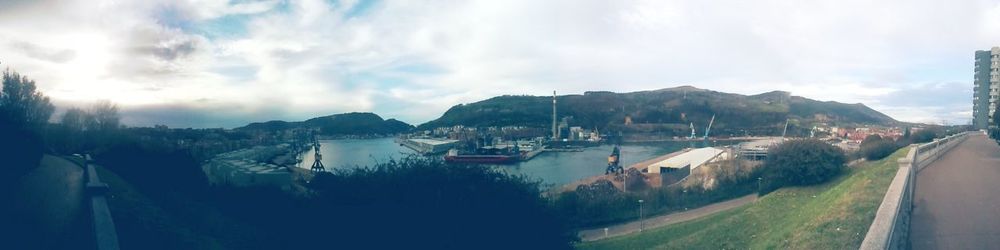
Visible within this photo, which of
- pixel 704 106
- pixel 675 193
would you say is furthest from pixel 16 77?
pixel 704 106

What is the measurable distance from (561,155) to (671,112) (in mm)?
7441

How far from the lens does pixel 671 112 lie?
37.9m

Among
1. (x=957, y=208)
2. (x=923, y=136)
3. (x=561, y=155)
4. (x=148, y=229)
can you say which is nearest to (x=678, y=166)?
(x=923, y=136)

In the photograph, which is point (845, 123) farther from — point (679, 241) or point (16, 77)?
point (16, 77)

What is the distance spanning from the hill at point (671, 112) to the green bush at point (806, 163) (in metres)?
11.1

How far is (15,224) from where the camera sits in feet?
22.5

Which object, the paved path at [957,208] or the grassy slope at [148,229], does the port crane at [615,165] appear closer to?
the paved path at [957,208]

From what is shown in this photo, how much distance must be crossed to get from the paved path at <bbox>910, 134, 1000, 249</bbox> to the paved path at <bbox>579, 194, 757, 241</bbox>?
717 cm

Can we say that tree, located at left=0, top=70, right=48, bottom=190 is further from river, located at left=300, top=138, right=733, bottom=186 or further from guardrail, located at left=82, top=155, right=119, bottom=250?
river, located at left=300, top=138, right=733, bottom=186

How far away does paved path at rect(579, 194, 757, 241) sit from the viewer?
18.2 m

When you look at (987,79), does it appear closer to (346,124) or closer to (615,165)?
(615,165)

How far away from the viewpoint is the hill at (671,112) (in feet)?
102

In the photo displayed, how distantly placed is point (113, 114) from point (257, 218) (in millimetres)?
7348

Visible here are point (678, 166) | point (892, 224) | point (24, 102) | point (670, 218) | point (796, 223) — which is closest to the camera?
point (892, 224)
